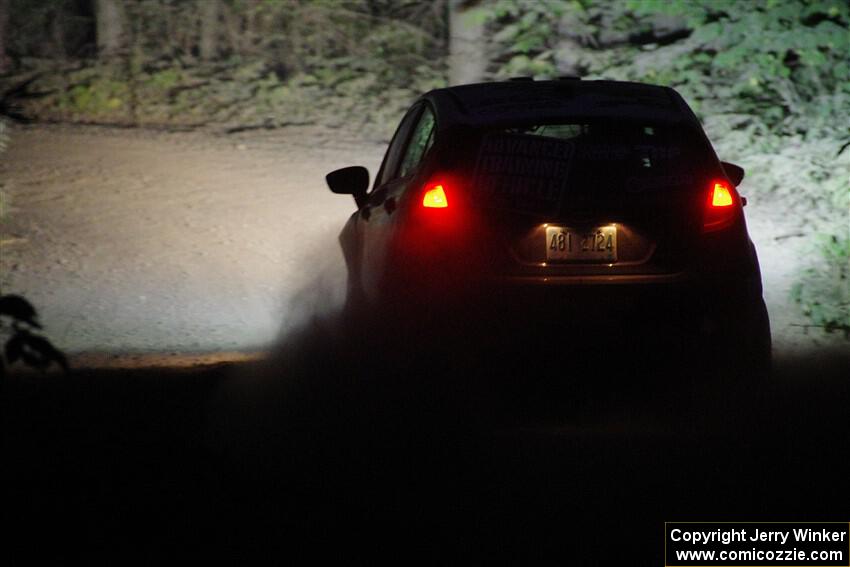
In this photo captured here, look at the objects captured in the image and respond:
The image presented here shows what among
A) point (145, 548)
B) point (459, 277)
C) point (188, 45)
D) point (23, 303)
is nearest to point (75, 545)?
point (145, 548)

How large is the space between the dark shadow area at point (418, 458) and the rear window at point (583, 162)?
747 mm

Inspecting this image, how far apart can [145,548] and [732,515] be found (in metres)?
2.29

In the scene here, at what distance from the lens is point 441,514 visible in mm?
5199

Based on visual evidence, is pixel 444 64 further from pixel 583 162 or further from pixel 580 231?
pixel 580 231

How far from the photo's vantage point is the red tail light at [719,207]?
238 inches

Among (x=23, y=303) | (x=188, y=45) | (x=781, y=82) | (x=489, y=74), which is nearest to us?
(x=23, y=303)

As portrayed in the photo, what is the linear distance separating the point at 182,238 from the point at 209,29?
10784mm

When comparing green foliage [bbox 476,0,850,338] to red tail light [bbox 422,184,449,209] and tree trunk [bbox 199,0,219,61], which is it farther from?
tree trunk [bbox 199,0,219,61]

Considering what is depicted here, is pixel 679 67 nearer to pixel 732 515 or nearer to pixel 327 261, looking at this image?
pixel 327 261

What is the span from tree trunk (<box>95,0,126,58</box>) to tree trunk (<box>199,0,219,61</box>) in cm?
131

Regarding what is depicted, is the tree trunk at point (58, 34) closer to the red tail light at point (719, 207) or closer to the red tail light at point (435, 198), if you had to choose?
the red tail light at point (435, 198)

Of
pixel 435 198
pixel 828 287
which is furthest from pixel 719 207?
pixel 828 287

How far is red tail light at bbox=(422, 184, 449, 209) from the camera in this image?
237 inches

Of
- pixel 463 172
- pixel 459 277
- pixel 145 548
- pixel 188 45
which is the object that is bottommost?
pixel 188 45
